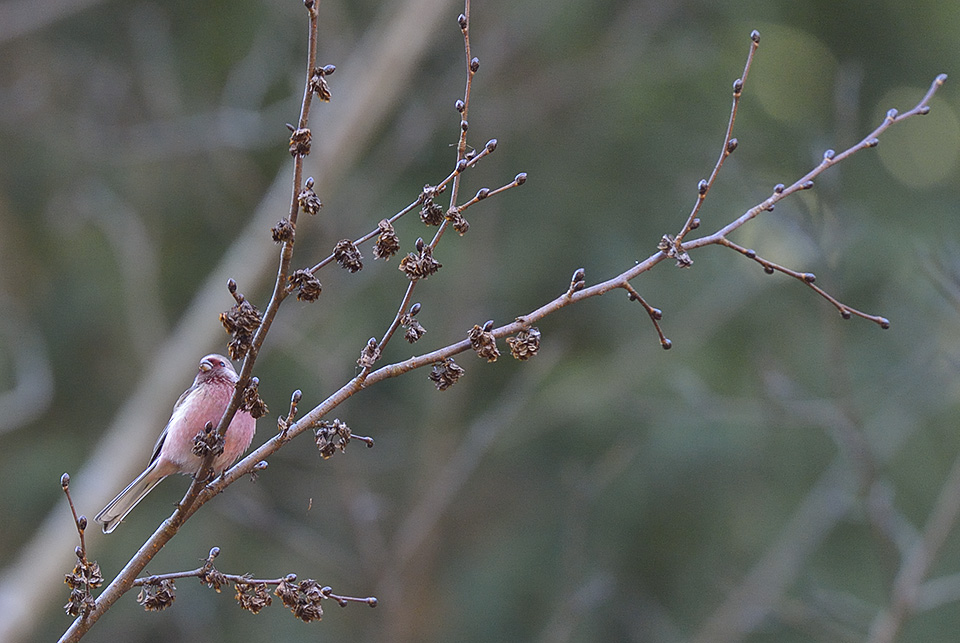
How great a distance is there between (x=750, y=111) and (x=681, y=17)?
1.18 m

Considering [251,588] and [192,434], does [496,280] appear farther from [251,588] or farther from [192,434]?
[251,588]

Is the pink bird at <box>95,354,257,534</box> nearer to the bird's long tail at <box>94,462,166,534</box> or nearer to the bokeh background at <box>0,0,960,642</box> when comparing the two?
the bird's long tail at <box>94,462,166,534</box>

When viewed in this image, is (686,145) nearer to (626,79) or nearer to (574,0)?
(626,79)

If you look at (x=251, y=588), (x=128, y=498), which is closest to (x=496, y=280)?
(x=128, y=498)

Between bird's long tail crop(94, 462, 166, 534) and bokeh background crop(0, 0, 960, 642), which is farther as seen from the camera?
bokeh background crop(0, 0, 960, 642)

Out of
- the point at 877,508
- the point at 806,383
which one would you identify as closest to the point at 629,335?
the point at 806,383

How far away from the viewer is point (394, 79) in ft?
A: 23.0

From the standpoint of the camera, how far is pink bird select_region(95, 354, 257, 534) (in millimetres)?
2715

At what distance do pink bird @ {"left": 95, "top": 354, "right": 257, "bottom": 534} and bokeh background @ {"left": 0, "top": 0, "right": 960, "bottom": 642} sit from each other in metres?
4.02

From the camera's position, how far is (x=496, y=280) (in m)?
8.88

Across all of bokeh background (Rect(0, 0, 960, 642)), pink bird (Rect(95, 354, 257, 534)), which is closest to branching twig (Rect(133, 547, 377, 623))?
pink bird (Rect(95, 354, 257, 534))

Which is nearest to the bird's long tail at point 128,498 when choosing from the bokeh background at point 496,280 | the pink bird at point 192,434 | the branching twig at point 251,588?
the pink bird at point 192,434

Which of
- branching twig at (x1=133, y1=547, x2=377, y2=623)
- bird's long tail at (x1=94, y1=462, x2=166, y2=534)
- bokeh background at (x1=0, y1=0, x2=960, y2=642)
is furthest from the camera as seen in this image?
bokeh background at (x1=0, y1=0, x2=960, y2=642)

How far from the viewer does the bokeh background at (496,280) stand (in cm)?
762
